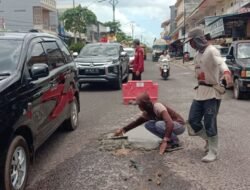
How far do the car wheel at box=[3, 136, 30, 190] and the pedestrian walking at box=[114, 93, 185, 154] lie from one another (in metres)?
2.10

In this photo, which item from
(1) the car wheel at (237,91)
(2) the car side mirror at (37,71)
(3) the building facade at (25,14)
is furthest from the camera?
(3) the building facade at (25,14)

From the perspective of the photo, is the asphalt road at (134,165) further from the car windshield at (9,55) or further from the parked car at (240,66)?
the parked car at (240,66)

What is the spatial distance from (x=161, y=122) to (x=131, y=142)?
65 cm

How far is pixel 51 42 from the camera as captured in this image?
6.98m

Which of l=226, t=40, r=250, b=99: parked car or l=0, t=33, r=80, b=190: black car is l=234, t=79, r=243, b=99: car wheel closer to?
l=226, t=40, r=250, b=99: parked car

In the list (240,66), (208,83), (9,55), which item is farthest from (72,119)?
(240,66)

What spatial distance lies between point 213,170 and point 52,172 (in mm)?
2086

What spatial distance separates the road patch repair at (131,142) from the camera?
21.1ft

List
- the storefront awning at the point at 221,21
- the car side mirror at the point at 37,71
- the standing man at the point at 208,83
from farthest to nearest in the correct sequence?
the storefront awning at the point at 221,21
the standing man at the point at 208,83
the car side mirror at the point at 37,71

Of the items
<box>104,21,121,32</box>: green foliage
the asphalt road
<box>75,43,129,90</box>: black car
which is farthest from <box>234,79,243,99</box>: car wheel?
<box>104,21,121,32</box>: green foliage

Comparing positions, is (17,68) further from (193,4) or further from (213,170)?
(193,4)

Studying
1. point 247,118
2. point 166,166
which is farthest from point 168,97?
point 166,166

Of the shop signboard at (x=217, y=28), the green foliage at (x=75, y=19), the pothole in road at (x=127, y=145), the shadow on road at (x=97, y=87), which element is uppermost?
the green foliage at (x=75, y=19)

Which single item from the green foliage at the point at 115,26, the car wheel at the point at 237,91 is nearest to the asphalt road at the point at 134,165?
the car wheel at the point at 237,91
